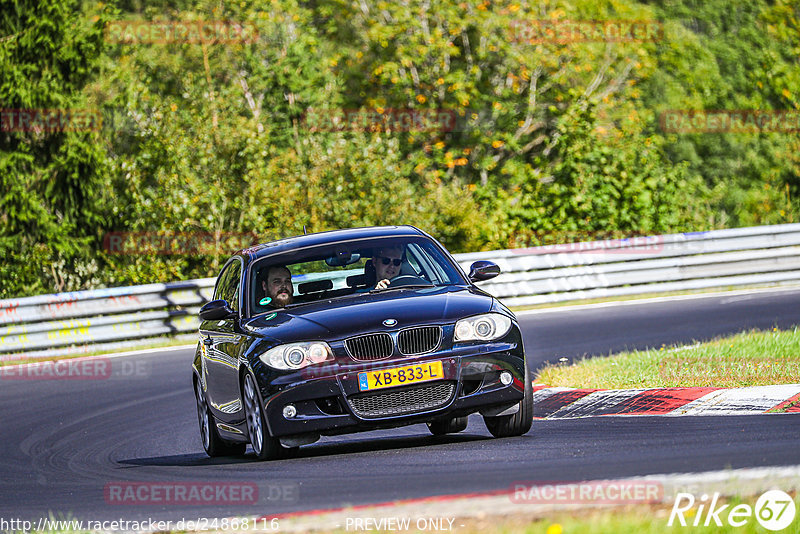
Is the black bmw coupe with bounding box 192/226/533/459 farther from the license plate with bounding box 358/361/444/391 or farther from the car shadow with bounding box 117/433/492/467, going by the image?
the car shadow with bounding box 117/433/492/467

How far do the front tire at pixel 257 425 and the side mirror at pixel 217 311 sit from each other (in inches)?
31.6

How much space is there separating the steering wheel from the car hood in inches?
8.8

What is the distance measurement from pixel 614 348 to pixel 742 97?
3382 centimetres

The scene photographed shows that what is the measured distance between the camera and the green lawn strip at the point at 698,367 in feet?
34.3

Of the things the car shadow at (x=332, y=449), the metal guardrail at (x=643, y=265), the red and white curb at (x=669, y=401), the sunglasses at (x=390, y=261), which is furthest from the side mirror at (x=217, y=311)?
the metal guardrail at (x=643, y=265)

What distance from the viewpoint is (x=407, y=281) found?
9336mm

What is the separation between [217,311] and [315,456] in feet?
4.49

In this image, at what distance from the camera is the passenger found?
929cm

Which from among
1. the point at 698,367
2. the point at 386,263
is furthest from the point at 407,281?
the point at 698,367

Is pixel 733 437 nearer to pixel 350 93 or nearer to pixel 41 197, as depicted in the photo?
pixel 41 197

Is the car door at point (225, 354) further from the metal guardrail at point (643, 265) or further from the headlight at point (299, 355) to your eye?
the metal guardrail at point (643, 265)

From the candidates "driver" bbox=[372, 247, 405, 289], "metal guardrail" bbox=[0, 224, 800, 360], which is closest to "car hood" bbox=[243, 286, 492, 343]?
"driver" bbox=[372, 247, 405, 289]

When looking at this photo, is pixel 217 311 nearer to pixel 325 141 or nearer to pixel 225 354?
pixel 225 354

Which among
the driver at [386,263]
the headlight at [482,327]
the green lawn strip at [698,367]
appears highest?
the driver at [386,263]
